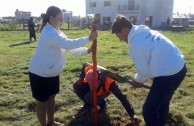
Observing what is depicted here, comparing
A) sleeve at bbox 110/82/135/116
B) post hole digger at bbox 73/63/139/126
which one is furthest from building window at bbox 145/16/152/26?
sleeve at bbox 110/82/135/116

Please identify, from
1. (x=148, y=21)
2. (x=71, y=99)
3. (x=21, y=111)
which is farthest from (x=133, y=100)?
(x=148, y=21)

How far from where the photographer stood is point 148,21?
5284 cm

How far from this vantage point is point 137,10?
52.5 m

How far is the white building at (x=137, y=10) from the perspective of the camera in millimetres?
52625

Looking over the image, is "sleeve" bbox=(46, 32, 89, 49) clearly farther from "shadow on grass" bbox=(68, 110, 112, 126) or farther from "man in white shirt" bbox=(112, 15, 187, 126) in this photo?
"shadow on grass" bbox=(68, 110, 112, 126)

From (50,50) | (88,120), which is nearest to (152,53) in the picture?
(50,50)

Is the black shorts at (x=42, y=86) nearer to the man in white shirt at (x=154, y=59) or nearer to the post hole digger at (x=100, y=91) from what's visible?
the post hole digger at (x=100, y=91)

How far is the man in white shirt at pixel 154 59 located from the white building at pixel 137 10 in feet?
161

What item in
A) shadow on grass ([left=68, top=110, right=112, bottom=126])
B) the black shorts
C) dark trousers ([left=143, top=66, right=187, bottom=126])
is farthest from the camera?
shadow on grass ([left=68, top=110, right=112, bottom=126])

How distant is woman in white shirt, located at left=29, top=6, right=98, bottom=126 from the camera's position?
3.86 meters

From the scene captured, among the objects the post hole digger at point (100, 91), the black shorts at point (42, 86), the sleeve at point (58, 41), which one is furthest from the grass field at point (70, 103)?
the sleeve at point (58, 41)

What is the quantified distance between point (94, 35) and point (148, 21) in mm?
50059

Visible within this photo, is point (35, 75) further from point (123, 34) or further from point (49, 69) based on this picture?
point (123, 34)

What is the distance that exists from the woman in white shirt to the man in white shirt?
0.66 meters
